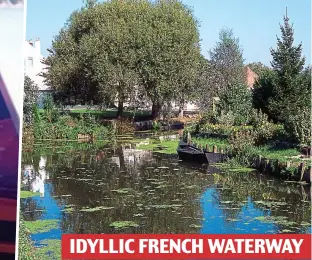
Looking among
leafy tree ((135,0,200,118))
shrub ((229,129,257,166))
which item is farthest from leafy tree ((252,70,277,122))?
leafy tree ((135,0,200,118))

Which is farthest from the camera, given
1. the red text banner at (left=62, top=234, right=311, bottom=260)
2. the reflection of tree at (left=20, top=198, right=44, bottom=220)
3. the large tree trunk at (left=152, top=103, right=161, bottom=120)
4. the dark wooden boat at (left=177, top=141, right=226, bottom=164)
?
the large tree trunk at (left=152, top=103, right=161, bottom=120)

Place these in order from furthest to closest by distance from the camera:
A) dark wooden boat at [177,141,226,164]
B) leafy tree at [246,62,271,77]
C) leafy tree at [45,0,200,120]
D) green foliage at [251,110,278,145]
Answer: leafy tree at [45,0,200,120] → dark wooden boat at [177,141,226,164] → leafy tree at [246,62,271,77] → green foliage at [251,110,278,145]

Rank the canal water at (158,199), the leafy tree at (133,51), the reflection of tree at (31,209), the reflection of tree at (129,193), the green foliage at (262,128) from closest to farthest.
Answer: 1. the canal water at (158,199)
2. the reflection of tree at (129,193)
3. the reflection of tree at (31,209)
4. the green foliage at (262,128)
5. the leafy tree at (133,51)

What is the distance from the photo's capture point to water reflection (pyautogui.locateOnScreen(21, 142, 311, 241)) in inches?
195

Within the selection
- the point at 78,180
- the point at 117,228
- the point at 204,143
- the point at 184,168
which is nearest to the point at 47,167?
the point at 78,180

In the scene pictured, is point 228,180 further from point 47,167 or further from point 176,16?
point 176,16

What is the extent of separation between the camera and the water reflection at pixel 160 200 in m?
4.94

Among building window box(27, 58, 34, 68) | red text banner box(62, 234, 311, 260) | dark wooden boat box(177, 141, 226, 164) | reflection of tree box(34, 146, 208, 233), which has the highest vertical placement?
building window box(27, 58, 34, 68)

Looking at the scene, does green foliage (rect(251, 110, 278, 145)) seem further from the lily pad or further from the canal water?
the lily pad

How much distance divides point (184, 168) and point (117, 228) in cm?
395

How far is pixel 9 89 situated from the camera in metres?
2.80

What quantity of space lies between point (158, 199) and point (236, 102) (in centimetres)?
526

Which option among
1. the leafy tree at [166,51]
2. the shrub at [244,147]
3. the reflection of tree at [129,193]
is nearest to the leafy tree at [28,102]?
the leafy tree at [166,51]

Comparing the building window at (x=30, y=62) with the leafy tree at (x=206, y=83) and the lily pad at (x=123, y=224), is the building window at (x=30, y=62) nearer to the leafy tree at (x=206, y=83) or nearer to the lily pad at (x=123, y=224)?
the leafy tree at (x=206, y=83)
